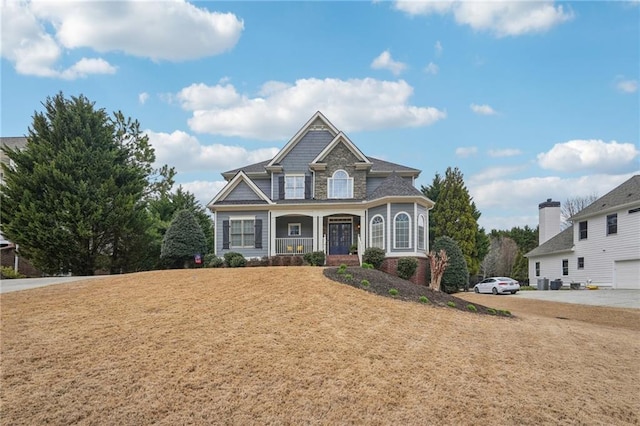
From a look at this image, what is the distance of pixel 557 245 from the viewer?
3400cm

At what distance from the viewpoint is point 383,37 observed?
1595cm

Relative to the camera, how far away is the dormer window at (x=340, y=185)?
83.4 ft

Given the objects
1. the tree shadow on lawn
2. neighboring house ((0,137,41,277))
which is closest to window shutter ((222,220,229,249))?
the tree shadow on lawn

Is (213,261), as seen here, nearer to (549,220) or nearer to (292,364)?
(292,364)

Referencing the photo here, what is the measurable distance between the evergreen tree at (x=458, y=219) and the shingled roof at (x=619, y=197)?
713 centimetres

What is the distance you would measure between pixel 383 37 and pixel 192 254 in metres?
13.7

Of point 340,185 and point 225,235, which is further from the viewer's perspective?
point 340,185

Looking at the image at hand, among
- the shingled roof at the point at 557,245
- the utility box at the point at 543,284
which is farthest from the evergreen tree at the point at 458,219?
the shingled roof at the point at 557,245

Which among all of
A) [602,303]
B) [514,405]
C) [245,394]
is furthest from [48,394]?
[602,303]

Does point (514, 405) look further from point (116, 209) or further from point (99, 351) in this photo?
point (116, 209)

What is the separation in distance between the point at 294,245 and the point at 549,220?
2535 centimetres

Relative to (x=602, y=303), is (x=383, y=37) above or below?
above

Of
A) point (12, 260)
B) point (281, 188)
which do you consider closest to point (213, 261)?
point (281, 188)

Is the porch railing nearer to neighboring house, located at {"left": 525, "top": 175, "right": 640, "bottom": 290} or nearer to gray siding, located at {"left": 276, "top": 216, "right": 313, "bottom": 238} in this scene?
gray siding, located at {"left": 276, "top": 216, "right": 313, "bottom": 238}
